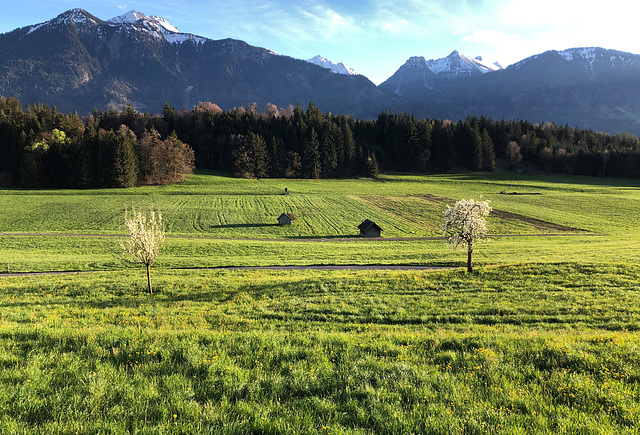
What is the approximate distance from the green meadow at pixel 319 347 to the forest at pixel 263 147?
207 ft

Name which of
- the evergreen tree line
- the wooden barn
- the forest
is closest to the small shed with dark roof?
the wooden barn

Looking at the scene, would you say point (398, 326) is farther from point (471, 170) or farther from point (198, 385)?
point (471, 170)

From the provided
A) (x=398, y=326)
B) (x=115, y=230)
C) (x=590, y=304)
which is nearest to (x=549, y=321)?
(x=590, y=304)

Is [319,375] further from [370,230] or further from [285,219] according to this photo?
[285,219]

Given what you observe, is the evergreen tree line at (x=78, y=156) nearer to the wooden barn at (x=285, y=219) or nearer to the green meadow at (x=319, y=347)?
the wooden barn at (x=285, y=219)

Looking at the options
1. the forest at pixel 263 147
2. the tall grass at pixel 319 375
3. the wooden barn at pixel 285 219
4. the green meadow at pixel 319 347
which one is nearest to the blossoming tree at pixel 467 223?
the green meadow at pixel 319 347

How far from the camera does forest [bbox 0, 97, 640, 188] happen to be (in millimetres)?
89062

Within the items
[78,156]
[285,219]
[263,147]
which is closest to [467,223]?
[285,219]

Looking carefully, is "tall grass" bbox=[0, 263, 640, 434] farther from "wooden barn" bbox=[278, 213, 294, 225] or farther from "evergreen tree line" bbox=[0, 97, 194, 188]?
"evergreen tree line" bbox=[0, 97, 194, 188]

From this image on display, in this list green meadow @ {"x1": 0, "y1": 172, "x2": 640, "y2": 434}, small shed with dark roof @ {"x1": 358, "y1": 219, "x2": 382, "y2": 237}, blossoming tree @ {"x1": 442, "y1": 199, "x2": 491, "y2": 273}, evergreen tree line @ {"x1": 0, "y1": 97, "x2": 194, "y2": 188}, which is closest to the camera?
green meadow @ {"x1": 0, "y1": 172, "x2": 640, "y2": 434}

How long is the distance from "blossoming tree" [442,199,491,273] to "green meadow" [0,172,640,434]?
13.4 feet

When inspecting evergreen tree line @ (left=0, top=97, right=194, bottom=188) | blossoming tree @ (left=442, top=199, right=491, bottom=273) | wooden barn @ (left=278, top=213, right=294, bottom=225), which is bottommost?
wooden barn @ (left=278, top=213, right=294, bottom=225)

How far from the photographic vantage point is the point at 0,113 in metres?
99.3

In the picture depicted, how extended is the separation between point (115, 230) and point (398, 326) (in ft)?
179
